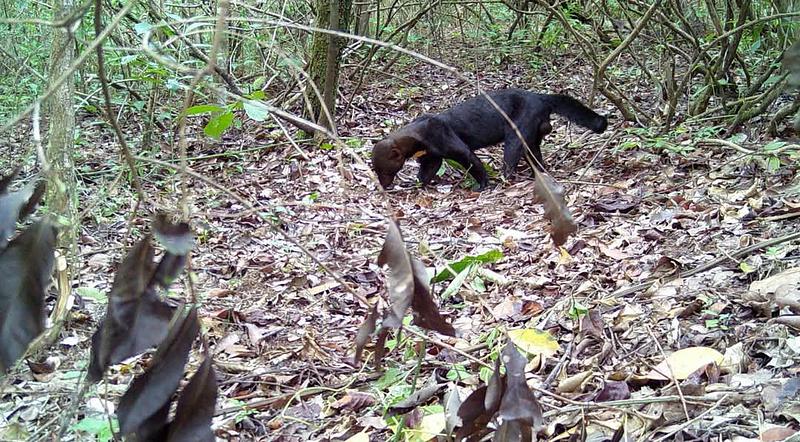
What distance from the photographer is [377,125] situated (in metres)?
8.15

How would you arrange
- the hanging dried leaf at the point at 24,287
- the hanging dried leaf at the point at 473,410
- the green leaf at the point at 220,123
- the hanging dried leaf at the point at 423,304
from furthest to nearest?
1. the green leaf at the point at 220,123
2. the hanging dried leaf at the point at 473,410
3. the hanging dried leaf at the point at 423,304
4. the hanging dried leaf at the point at 24,287

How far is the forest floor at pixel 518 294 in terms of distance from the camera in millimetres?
2326

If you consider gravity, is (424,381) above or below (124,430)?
below

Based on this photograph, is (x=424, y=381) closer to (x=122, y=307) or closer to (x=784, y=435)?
(x=784, y=435)

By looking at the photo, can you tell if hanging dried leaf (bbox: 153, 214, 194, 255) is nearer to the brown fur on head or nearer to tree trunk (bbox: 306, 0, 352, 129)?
the brown fur on head

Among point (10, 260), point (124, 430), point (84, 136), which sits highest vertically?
point (10, 260)

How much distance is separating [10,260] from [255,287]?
3.25 meters

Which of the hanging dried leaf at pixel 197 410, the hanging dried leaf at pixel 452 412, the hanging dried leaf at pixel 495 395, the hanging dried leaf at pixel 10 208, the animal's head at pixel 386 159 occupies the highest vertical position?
the hanging dried leaf at pixel 10 208

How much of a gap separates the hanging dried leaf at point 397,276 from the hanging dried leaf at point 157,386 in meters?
0.31

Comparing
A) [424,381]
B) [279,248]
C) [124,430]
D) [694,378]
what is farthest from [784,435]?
[279,248]

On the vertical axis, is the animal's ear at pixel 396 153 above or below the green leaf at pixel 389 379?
below

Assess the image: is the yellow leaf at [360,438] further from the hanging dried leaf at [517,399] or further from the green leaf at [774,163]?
the green leaf at [774,163]

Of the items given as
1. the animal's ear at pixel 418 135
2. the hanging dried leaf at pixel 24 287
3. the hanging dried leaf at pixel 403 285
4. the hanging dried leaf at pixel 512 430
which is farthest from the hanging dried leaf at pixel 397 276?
the animal's ear at pixel 418 135

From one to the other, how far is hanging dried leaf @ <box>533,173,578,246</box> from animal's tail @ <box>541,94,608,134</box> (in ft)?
17.5
